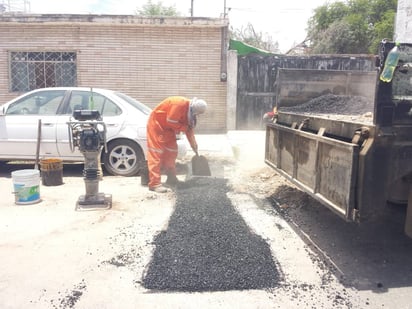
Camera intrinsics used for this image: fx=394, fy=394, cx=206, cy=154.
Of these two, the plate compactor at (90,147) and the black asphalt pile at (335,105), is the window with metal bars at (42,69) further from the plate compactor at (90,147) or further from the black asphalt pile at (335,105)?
the black asphalt pile at (335,105)

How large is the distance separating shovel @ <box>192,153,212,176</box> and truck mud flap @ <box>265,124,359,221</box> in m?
1.71

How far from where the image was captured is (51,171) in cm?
670

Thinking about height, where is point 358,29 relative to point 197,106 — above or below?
above

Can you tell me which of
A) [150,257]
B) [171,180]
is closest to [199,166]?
[171,180]

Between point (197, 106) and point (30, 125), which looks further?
point (30, 125)

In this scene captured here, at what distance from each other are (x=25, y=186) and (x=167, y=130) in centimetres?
231

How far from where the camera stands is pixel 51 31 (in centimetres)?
1178

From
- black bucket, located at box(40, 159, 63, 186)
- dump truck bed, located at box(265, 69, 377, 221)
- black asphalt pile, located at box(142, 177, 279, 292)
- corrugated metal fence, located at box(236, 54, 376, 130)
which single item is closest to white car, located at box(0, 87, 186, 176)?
black bucket, located at box(40, 159, 63, 186)

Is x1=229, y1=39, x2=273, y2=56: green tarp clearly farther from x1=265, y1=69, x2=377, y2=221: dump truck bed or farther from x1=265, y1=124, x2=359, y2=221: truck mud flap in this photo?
x1=265, y1=124, x2=359, y2=221: truck mud flap

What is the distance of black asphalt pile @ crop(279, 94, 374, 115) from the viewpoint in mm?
5045

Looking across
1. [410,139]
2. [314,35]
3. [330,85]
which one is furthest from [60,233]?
[314,35]

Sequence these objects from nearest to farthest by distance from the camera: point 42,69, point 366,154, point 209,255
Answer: point 366,154 → point 209,255 → point 42,69

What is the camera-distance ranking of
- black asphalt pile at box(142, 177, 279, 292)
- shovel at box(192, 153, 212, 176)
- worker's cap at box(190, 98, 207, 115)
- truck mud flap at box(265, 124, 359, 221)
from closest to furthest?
truck mud flap at box(265, 124, 359, 221)
black asphalt pile at box(142, 177, 279, 292)
worker's cap at box(190, 98, 207, 115)
shovel at box(192, 153, 212, 176)

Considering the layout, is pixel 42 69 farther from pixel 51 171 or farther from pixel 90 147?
pixel 90 147
